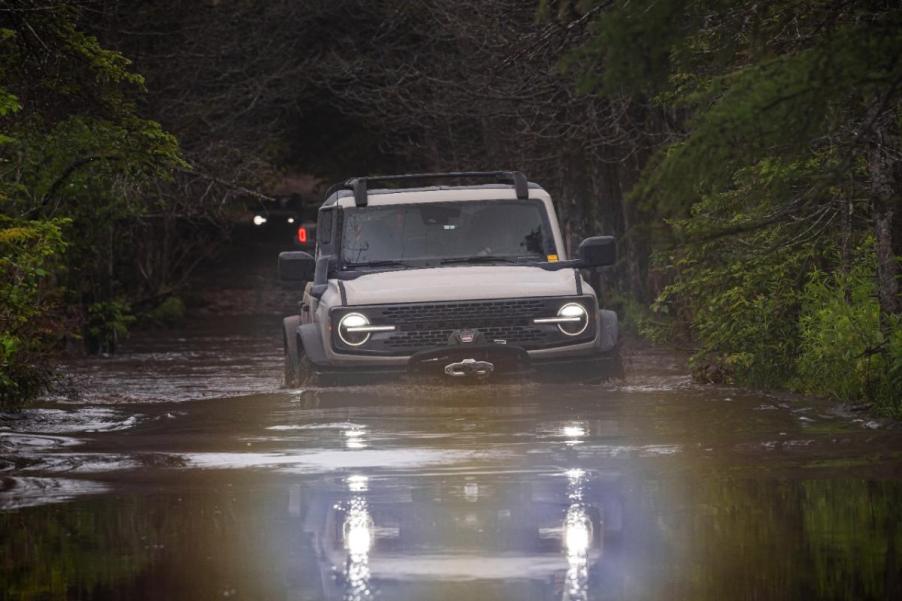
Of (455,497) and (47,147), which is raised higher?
(47,147)

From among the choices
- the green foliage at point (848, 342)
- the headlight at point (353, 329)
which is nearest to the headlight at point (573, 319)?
the headlight at point (353, 329)

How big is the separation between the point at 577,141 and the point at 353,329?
1862 centimetres

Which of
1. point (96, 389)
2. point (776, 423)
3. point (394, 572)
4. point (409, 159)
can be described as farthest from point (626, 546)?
point (409, 159)

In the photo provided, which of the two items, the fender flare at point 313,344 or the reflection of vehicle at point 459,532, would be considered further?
the fender flare at point 313,344

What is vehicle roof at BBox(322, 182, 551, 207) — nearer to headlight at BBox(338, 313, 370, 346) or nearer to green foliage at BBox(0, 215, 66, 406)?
headlight at BBox(338, 313, 370, 346)

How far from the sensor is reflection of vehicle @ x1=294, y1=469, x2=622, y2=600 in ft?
28.2

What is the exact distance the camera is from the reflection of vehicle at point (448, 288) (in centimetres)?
1772

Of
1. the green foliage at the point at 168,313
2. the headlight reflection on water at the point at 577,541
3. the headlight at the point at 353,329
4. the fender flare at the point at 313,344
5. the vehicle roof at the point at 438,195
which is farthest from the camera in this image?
the green foliage at the point at 168,313

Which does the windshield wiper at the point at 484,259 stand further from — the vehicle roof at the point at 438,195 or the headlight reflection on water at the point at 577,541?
the headlight reflection on water at the point at 577,541

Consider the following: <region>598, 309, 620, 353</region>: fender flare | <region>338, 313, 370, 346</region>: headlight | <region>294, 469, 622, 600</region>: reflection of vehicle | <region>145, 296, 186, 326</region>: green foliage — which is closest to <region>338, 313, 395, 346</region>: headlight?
<region>338, 313, 370, 346</region>: headlight

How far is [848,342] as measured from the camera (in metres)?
17.2

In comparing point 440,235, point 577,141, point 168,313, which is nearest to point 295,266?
point 440,235

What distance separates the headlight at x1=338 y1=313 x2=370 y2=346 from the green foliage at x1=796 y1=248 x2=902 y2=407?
3.77 metres

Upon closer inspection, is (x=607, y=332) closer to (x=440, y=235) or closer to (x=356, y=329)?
(x=440, y=235)
